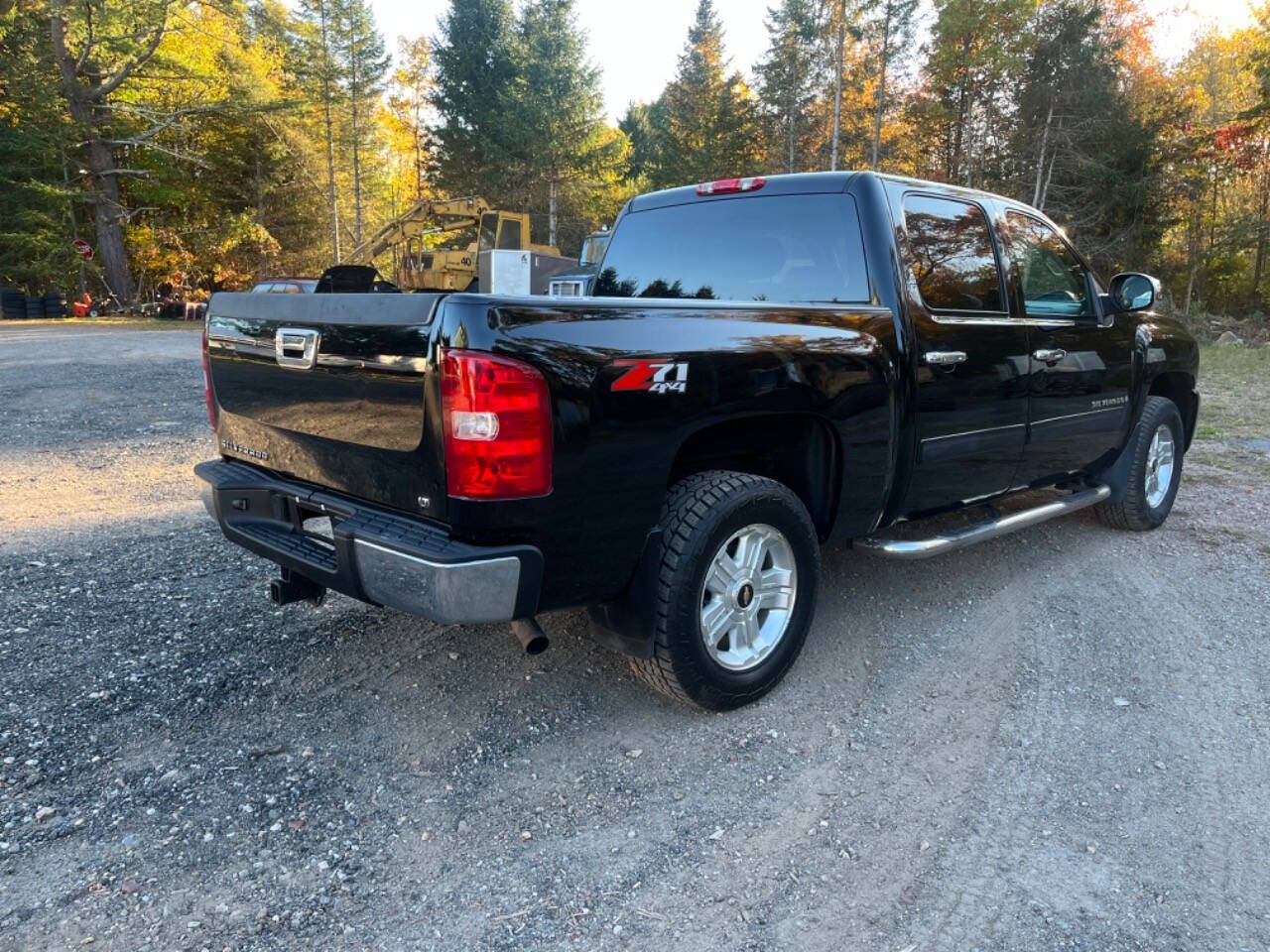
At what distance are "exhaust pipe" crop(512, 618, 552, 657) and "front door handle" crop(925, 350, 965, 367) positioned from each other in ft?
6.71

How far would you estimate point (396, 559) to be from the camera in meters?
2.44

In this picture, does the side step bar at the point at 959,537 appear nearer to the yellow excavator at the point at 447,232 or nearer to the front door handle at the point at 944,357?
the front door handle at the point at 944,357

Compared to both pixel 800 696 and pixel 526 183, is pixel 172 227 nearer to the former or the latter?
pixel 526 183

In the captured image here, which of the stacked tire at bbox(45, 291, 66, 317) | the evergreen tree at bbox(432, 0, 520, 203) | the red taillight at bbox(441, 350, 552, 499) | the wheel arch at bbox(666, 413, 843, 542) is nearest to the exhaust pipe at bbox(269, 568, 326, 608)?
the red taillight at bbox(441, 350, 552, 499)

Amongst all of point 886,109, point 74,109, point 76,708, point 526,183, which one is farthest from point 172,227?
point 76,708

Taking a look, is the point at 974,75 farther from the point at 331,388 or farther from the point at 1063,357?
the point at 331,388

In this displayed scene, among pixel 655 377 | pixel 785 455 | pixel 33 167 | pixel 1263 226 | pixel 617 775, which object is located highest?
pixel 33 167

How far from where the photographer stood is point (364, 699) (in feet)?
10.4

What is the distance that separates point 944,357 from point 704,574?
1.59m

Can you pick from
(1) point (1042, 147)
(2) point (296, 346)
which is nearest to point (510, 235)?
(1) point (1042, 147)

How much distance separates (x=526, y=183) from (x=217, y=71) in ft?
39.9

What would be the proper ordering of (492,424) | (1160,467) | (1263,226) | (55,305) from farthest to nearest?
(1263,226)
(55,305)
(1160,467)
(492,424)

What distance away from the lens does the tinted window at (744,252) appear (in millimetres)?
3641

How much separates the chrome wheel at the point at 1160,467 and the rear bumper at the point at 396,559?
4.61 m
